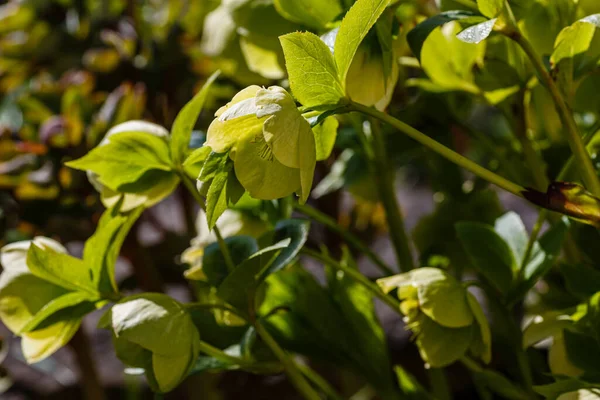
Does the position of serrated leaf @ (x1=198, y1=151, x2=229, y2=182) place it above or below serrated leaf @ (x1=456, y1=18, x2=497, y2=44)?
below

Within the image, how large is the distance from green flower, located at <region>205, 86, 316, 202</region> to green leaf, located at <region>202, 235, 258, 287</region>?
95mm

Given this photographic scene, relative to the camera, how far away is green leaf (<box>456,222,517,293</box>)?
443mm

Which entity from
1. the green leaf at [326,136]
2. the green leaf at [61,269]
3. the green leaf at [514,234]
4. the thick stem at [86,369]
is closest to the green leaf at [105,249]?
the green leaf at [61,269]

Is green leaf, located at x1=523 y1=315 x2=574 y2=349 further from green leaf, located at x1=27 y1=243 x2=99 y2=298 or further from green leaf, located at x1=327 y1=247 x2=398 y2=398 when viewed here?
green leaf, located at x1=27 y1=243 x2=99 y2=298

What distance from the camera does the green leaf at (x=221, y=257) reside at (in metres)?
0.41

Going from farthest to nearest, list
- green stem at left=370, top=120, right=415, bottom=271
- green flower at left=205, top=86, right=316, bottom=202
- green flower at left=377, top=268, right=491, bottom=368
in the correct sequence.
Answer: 1. green stem at left=370, top=120, right=415, bottom=271
2. green flower at left=377, top=268, right=491, bottom=368
3. green flower at left=205, top=86, right=316, bottom=202

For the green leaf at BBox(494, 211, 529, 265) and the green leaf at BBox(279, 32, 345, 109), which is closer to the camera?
the green leaf at BBox(279, 32, 345, 109)

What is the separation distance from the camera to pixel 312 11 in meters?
0.41

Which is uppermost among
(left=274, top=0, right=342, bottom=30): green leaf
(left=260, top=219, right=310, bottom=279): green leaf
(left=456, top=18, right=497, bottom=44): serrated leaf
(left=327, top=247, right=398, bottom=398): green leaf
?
(left=456, top=18, right=497, bottom=44): serrated leaf

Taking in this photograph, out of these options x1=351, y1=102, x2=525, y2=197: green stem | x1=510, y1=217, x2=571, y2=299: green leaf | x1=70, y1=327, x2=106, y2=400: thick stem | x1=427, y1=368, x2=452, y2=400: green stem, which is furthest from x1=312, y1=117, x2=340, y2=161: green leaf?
x1=70, y1=327, x2=106, y2=400: thick stem

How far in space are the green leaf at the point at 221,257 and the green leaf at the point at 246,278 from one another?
20mm

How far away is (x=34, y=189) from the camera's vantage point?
0.69 m

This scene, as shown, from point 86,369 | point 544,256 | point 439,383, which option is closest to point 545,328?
point 544,256

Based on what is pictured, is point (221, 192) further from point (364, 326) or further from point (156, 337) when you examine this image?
point (364, 326)
